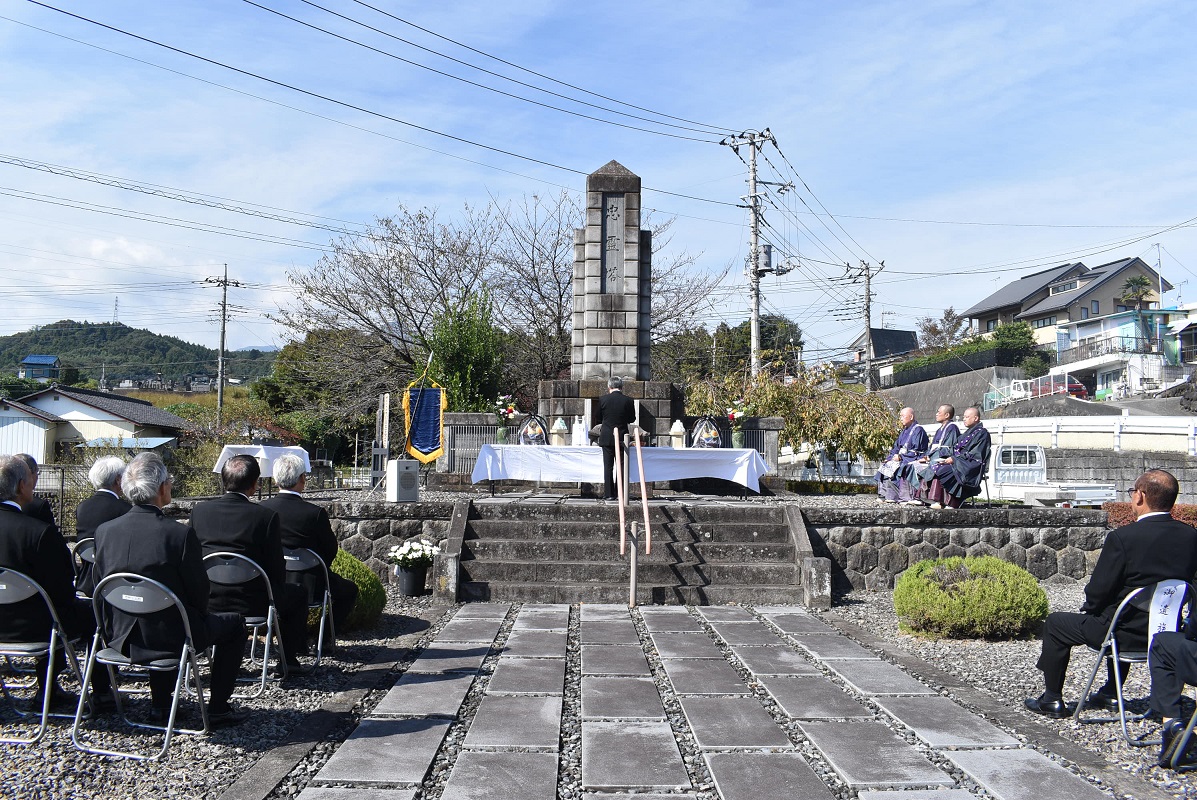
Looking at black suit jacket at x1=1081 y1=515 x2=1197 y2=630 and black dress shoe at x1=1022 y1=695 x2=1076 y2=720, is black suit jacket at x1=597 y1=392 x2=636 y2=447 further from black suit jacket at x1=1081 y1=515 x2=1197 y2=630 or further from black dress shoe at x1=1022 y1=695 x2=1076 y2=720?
black suit jacket at x1=1081 y1=515 x2=1197 y2=630

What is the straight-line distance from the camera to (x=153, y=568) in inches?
180

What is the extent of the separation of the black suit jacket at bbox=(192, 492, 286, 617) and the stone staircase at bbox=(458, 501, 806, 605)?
146 inches

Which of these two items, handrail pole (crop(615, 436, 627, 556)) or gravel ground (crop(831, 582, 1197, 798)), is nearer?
gravel ground (crop(831, 582, 1197, 798))

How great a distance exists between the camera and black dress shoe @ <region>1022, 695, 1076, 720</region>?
17.3 feet

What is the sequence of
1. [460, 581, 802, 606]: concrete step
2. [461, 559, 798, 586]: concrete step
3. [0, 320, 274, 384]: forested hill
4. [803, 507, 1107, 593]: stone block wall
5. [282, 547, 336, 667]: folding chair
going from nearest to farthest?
1. [282, 547, 336, 667]: folding chair
2. [460, 581, 802, 606]: concrete step
3. [461, 559, 798, 586]: concrete step
4. [803, 507, 1107, 593]: stone block wall
5. [0, 320, 274, 384]: forested hill

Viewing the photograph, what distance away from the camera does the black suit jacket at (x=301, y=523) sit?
20.9 feet

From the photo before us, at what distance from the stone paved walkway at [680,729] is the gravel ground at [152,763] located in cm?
47

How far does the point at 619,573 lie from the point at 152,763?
226 inches

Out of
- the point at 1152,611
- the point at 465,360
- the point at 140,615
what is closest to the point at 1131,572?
the point at 1152,611

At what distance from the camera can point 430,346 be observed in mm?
22547

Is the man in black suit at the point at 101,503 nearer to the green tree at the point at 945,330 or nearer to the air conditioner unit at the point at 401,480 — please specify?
the air conditioner unit at the point at 401,480

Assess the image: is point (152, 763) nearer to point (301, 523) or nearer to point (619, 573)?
point (301, 523)

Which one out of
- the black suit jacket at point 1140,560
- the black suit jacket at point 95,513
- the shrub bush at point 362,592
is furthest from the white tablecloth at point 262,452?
the black suit jacket at point 1140,560


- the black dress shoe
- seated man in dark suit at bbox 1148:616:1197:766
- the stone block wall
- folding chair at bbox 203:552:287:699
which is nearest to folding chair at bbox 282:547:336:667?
folding chair at bbox 203:552:287:699
